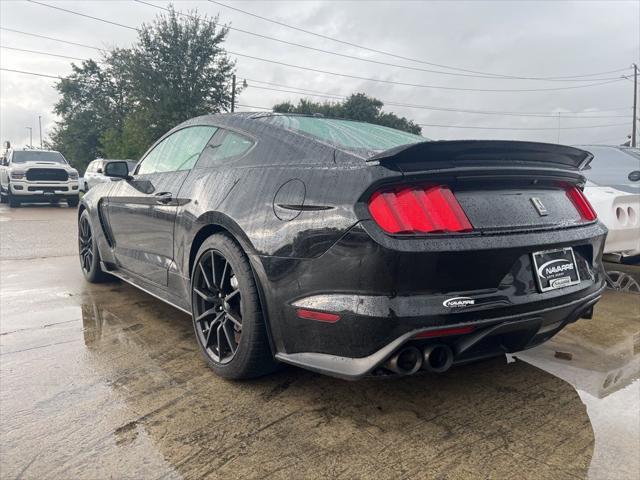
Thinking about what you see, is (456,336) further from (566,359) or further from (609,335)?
(609,335)

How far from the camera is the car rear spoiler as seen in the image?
2.01 metres

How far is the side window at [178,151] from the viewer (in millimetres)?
3308

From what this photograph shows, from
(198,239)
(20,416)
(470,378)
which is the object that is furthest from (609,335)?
(20,416)

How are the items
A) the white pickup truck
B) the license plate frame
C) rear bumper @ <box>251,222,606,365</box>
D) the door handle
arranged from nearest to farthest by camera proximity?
rear bumper @ <box>251,222,606,365</box> < the license plate frame < the door handle < the white pickup truck

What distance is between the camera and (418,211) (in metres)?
2.00

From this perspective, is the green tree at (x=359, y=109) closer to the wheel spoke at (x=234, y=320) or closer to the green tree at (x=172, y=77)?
the green tree at (x=172, y=77)

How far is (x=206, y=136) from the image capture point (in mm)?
3273

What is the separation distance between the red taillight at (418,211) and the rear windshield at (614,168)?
3593 millimetres

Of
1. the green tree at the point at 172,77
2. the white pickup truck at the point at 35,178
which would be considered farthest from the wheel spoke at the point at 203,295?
the green tree at the point at 172,77

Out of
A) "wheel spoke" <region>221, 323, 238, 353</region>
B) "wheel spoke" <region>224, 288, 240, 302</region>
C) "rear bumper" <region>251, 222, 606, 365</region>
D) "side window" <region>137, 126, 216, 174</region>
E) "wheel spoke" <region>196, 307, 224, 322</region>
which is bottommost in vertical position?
"wheel spoke" <region>221, 323, 238, 353</region>

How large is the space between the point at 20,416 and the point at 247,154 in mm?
1711

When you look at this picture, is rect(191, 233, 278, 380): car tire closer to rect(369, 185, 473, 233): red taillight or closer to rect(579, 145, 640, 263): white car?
rect(369, 185, 473, 233): red taillight

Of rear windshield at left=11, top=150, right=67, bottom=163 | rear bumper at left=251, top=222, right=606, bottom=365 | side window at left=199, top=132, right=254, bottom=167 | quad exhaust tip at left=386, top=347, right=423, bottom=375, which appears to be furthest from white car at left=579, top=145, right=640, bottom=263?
rear windshield at left=11, top=150, right=67, bottom=163

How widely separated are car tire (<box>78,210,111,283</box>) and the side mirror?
0.97 metres
